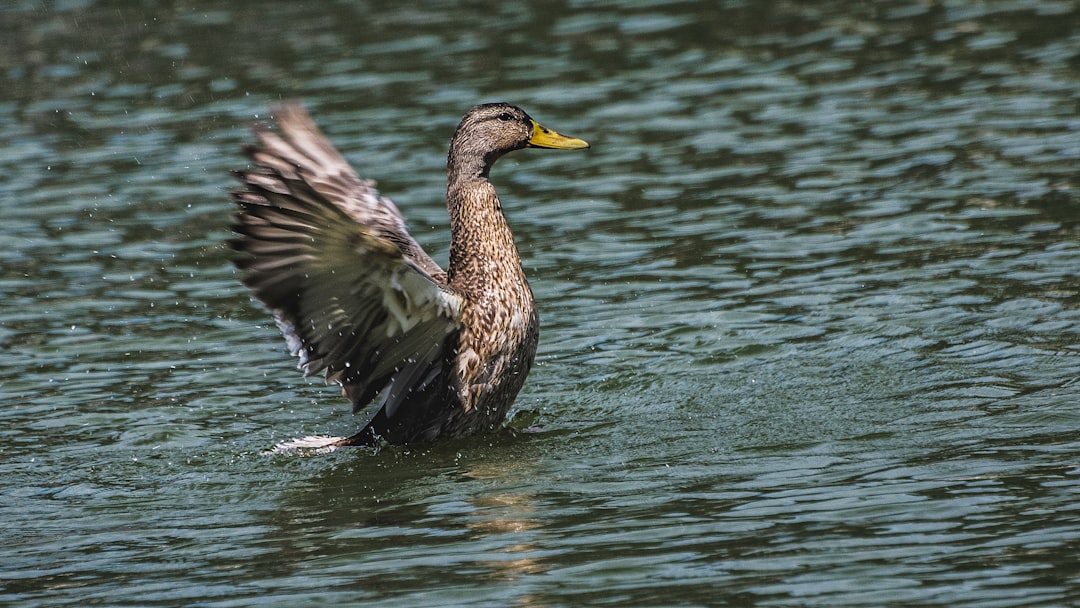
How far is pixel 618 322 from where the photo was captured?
31.6 feet

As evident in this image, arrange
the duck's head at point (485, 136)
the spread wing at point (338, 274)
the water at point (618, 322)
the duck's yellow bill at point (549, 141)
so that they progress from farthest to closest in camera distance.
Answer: the duck's yellow bill at point (549, 141) < the duck's head at point (485, 136) < the spread wing at point (338, 274) < the water at point (618, 322)

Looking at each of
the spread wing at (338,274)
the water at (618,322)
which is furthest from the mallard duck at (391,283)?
the water at (618,322)

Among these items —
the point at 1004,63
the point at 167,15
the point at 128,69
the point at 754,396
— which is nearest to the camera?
the point at 754,396

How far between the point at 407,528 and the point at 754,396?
2244 mm

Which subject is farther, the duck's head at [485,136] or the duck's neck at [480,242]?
the duck's head at [485,136]

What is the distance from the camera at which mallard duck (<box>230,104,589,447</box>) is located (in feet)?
22.5

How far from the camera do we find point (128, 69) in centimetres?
1686

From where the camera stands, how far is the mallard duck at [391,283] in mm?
6859

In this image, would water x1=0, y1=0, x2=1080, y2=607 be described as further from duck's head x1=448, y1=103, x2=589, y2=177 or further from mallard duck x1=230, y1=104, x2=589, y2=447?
duck's head x1=448, y1=103, x2=589, y2=177

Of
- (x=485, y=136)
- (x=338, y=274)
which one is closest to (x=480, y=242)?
(x=485, y=136)

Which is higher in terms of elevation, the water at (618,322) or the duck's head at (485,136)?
the duck's head at (485,136)

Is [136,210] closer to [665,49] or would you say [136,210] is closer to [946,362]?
[665,49]

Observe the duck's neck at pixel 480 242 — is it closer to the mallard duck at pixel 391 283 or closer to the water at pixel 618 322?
the mallard duck at pixel 391 283

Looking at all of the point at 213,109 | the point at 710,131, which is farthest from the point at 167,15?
the point at 710,131
